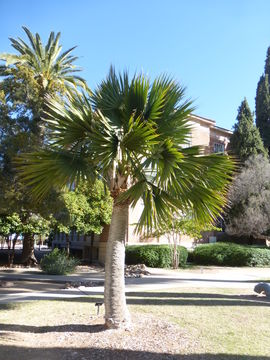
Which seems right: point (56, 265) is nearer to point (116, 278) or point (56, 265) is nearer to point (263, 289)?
point (263, 289)

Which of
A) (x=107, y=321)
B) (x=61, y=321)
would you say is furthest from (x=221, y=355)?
(x=61, y=321)

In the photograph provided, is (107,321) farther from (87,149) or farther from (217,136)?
(217,136)

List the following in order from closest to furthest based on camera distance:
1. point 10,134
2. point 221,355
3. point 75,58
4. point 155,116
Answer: point 221,355 < point 155,116 < point 10,134 < point 75,58

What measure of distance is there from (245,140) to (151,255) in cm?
1629

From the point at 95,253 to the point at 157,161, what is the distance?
77.5 feet

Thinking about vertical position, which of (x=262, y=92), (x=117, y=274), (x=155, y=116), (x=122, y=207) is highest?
(x=262, y=92)

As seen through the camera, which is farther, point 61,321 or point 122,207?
point 61,321

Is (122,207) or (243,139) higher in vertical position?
(243,139)

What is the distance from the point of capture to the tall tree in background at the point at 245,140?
3281 cm

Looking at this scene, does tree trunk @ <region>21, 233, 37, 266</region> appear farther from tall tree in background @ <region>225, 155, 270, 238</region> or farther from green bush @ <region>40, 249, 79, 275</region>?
tall tree in background @ <region>225, 155, 270, 238</region>

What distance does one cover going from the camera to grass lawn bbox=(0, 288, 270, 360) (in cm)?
551

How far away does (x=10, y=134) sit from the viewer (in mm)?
12156

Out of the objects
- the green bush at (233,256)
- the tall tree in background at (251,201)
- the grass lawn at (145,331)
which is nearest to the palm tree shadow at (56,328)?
the grass lawn at (145,331)

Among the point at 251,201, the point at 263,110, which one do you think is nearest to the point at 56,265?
the point at 251,201
